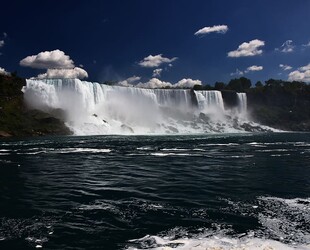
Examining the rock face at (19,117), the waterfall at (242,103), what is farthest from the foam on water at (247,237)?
the waterfall at (242,103)

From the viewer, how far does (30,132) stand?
77.5 metres

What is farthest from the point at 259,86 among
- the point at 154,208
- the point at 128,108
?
the point at 154,208

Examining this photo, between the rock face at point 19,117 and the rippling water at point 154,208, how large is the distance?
2260 inches

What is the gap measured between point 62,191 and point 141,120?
286 feet

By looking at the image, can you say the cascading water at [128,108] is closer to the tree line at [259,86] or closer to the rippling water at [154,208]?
the tree line at [259,86]

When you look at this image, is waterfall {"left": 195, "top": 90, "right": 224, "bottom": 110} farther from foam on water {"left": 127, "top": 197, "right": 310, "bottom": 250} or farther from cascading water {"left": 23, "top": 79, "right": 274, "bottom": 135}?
foam on water {"left": 127, "top": 197, "right": 310, "bottom": 250}

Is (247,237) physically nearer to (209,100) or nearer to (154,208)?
(154,208)

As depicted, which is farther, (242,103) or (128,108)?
(242,103)

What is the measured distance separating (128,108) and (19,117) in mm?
32578

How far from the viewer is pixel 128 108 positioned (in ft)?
334

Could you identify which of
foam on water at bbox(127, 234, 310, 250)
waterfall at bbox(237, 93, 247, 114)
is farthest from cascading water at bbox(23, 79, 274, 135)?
foam on water at bbox(127, 234, 310, 250)

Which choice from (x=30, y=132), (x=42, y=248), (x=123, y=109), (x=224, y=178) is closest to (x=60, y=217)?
(x=42, y=248)

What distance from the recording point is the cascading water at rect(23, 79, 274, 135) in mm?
89312

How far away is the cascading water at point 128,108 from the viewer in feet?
293
